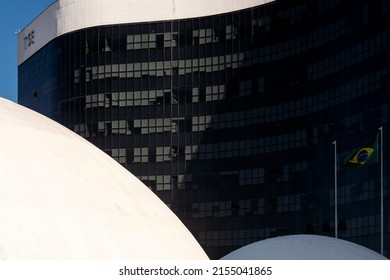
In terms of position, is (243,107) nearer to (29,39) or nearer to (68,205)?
(29,39)

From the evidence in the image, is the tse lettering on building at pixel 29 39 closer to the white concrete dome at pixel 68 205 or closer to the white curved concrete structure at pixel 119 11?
the white curved concrete structure at pixel 119 11

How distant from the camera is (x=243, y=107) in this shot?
104562 millimetres

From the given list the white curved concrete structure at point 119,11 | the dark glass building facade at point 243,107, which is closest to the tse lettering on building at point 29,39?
the white curved concrete structure at point 119,11

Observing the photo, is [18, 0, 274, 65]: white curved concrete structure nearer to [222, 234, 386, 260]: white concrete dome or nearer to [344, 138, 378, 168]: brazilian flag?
[344, 138, 378, 168]: brazilian flag

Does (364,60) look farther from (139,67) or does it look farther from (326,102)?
(139,67)

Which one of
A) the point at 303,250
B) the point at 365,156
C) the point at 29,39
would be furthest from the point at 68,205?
the point at 29,39

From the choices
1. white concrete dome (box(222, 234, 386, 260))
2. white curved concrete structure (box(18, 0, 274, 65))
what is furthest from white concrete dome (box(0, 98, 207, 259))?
white curved concrete structure (box(18, 0, 274, 65))

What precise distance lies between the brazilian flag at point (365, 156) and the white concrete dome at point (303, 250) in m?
30.0

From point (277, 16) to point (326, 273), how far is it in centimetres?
8567

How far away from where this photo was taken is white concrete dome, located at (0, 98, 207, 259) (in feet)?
68.0

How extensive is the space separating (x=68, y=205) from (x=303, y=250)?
974 inches

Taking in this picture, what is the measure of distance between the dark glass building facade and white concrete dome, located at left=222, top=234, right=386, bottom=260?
4211 cm

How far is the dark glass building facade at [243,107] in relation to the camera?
91.1m

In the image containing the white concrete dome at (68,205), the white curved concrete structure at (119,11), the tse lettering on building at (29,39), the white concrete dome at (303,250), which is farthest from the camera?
the tse lettering on building at (29,39)
